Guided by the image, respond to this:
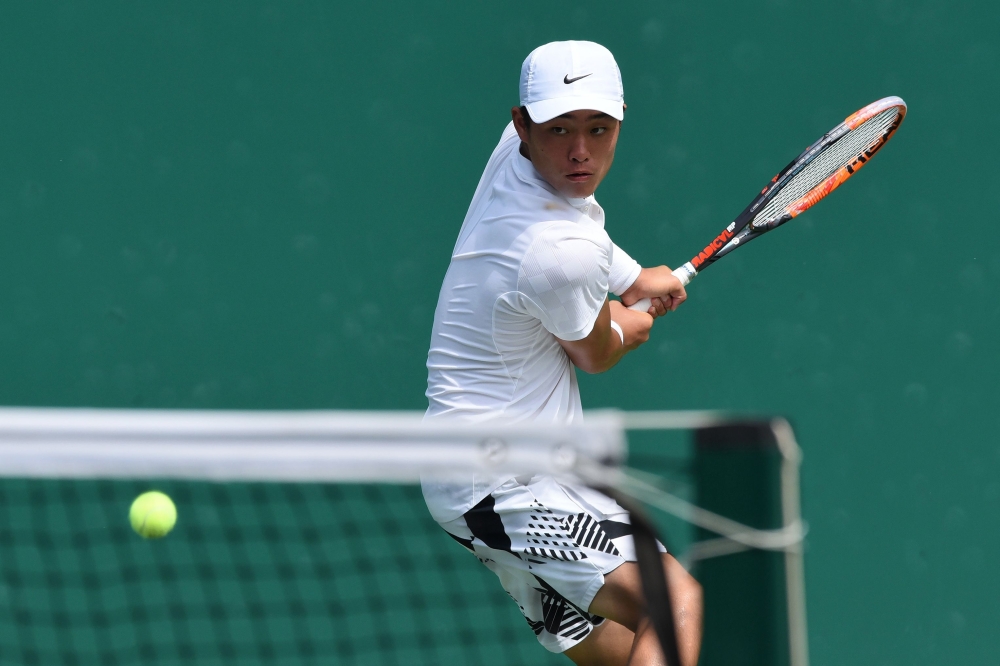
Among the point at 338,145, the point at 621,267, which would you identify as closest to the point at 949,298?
Answer: the point at 621,267

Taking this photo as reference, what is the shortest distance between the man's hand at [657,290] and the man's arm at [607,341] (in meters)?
0.08

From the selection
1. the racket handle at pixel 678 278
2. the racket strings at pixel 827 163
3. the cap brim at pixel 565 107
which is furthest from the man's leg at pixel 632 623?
the racket strings at pixel 827 163

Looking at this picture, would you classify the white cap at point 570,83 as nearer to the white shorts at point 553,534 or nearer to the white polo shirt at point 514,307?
the white polo shirt at point 514,307

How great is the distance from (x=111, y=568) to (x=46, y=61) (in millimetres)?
1479

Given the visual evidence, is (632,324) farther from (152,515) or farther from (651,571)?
(152,515)

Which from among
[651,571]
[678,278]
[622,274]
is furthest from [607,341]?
[651,571]

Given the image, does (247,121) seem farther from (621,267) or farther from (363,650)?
(363,650)

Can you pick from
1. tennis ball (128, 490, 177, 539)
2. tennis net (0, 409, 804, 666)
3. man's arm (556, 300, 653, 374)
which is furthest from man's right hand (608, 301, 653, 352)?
tennis ball (128, 490, 177, 539)

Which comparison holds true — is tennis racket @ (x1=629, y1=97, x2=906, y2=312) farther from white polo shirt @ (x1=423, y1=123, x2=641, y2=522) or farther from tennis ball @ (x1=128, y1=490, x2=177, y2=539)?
tennis ball @ (x1=128, y1=490, x2=177, y2=539)

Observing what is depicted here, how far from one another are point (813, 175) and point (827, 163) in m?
0.05

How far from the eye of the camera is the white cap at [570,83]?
2551 mm

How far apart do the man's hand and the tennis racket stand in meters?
0.19

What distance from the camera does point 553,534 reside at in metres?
2.55

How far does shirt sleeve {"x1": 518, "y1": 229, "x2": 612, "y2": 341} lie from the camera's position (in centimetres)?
248
